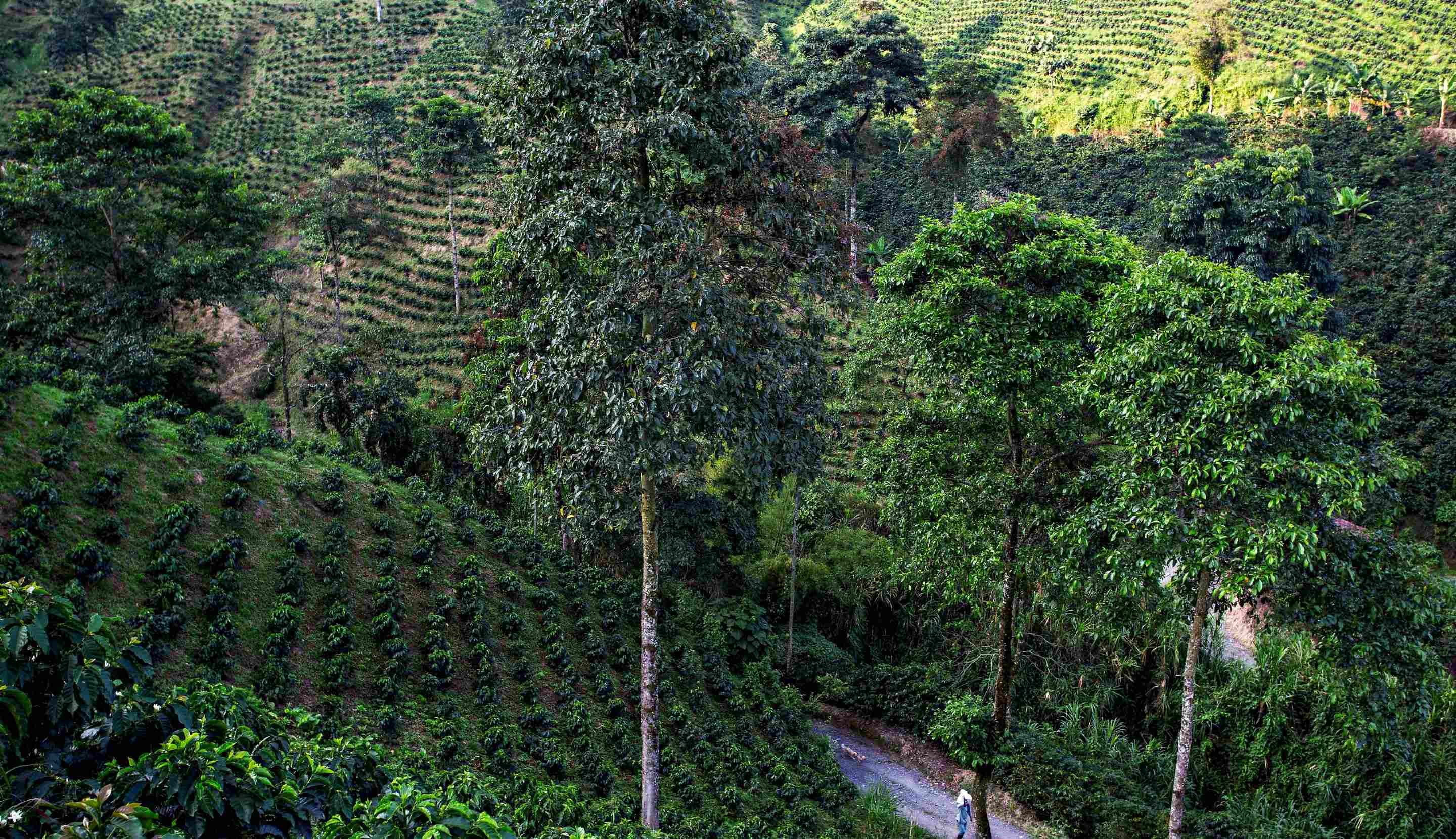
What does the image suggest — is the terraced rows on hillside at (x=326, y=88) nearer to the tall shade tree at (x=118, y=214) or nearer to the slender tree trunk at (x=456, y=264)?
the slender tree trunk at (x=456, y=264)

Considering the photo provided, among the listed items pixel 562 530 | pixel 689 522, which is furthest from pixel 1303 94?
pixel 562 530

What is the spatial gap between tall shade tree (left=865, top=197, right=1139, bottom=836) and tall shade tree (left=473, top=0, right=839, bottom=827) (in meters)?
2.96

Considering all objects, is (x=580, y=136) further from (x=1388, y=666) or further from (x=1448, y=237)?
(x=1448, y=237)

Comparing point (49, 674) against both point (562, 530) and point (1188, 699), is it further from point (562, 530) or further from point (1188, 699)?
point (562, 530)

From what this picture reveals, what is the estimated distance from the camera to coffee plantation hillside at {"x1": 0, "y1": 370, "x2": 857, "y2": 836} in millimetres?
9469

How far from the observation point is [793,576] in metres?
19.3

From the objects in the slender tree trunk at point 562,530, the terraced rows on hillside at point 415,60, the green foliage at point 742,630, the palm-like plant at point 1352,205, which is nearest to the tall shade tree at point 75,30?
the terraced rows on hillside at point 415,60

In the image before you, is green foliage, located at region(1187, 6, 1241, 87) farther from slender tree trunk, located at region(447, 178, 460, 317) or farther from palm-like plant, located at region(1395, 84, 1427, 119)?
slender tree trunk, located at region(447, 178, 460, 317)

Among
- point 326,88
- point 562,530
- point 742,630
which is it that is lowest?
point 742,630

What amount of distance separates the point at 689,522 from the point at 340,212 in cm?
2083

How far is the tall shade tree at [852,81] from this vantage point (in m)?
35.8

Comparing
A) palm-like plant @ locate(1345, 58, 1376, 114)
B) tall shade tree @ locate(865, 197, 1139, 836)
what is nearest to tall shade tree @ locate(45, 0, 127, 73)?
tall shade tree @ locate(865, 197, 1139, 836)

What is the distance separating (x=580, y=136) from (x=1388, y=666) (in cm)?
1024

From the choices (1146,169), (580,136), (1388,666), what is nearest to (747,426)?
(580,136)
